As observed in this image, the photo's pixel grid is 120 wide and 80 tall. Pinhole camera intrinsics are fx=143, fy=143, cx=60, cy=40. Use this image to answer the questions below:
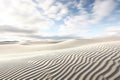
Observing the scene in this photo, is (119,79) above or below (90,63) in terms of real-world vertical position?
below

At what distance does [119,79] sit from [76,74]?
1.37 m

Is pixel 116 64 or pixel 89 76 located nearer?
pixel 89 76

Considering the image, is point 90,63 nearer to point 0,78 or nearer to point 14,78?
point 14,78

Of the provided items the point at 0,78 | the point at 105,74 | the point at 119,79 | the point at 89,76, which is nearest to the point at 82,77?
the point at 89,76

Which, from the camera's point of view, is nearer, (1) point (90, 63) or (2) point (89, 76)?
(2) point (89, 76)

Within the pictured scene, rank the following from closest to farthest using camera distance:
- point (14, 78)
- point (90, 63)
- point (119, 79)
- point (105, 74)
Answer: point (119, 79)
point (105, 74)
point (14, 78)
point (90, 63)

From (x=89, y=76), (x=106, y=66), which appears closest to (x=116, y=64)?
(x=106, y=66)

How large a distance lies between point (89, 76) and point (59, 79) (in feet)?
3.17

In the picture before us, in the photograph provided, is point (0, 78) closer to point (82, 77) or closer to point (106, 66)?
point (82, 77)

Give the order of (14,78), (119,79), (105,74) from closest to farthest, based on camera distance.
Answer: (119,79)
(105,74)
(14,78)

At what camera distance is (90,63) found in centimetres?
577

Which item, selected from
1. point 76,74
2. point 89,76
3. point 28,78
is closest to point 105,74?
point 89,76

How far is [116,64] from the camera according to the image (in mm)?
5227

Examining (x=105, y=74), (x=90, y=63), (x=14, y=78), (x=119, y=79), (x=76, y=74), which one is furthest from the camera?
(x=90, y=63)
